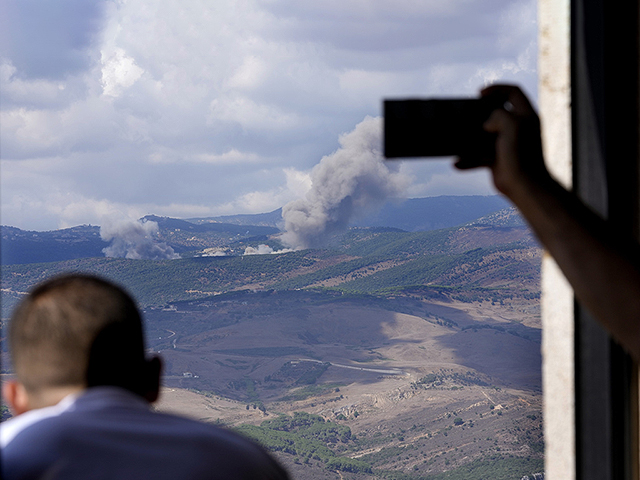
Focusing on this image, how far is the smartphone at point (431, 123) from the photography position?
92 cm

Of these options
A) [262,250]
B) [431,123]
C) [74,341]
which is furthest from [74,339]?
[262,250]

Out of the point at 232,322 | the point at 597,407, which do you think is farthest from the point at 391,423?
the point at 597,407

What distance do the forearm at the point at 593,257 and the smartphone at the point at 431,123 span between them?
206mm

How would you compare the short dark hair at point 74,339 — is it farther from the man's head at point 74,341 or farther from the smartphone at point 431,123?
the smartphone at point 431,123

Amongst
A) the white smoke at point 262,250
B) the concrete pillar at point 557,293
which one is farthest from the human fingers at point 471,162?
the white smoke at point 262,250

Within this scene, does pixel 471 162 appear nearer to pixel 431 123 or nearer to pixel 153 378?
pixel 431 123

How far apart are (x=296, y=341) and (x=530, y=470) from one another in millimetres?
46753

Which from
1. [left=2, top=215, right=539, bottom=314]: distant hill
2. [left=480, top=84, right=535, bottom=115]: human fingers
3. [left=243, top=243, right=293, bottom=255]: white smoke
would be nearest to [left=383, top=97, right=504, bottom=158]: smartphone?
[left=480, top=84, right=535, bottom=115]: human fingers

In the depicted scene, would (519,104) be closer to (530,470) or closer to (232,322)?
(530,470)

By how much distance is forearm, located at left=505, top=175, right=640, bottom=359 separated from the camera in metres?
0.70

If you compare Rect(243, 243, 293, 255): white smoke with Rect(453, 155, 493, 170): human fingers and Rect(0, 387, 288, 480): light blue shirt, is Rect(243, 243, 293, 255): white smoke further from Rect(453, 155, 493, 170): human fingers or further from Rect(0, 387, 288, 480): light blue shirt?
Rect(0, 387, 288, 480): light blue shirt

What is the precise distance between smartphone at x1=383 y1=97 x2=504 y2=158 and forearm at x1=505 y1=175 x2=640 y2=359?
206 millimetres

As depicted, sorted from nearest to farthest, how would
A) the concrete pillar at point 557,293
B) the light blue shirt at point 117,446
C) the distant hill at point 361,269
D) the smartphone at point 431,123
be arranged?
1. the light blue shirt at point 117,446
2. the smartphone at point 431,123
3. the concrete pillar at point 557,293
4. the distant hill at point 361,269

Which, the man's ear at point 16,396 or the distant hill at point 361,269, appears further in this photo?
the distant hill at point 361,269
